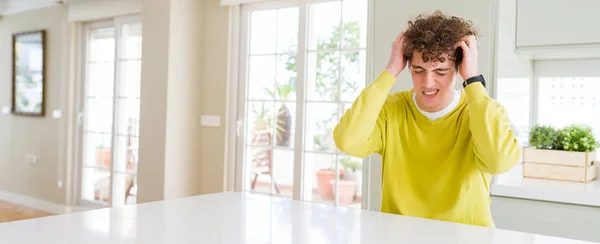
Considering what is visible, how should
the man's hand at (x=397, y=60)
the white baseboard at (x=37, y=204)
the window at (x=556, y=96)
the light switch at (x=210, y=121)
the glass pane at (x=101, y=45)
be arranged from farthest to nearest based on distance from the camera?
the white baseboard at (x=37, y=204) → the glass pane at (x=101, y=45) → the light switch at (x=210, y=121) → the window at (x=556, y=96) → the man's hand at (x=397, y=60)

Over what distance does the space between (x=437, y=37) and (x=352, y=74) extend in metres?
2.12

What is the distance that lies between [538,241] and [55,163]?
18.1ft

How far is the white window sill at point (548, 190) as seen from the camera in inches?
90.7

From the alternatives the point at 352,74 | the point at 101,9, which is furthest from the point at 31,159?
the point at 352,74

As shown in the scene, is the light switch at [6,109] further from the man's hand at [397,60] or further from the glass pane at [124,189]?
the man's hand at [397,60]

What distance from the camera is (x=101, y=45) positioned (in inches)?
211

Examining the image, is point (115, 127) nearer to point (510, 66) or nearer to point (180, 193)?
point (180, 193)

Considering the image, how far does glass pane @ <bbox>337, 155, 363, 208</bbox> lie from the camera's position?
12.8ft

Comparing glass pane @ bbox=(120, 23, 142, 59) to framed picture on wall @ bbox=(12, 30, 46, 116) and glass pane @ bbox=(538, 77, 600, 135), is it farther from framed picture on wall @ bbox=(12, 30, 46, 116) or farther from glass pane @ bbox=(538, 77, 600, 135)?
glass pane @ bbox=(538, 77, 600, 135)

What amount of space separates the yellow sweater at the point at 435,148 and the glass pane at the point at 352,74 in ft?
6.16

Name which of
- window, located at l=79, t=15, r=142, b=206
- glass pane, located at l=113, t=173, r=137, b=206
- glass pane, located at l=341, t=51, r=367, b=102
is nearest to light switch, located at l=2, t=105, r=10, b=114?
window, located at l=79, t=15, r=142, b=206

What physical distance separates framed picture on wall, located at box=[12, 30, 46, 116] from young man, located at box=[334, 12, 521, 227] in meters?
5.10

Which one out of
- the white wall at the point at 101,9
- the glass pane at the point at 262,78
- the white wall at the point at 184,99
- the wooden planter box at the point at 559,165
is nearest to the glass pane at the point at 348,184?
the glass pane at the point at 262,78

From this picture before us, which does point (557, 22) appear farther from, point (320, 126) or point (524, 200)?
point (320, 126)
